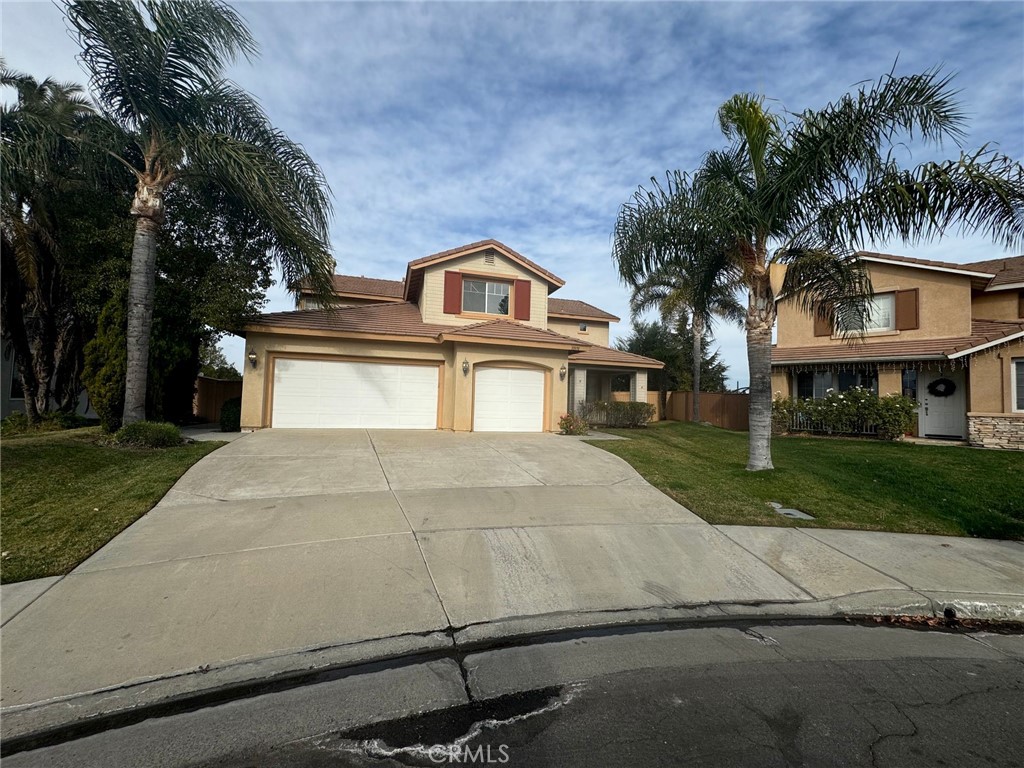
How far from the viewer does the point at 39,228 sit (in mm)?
13156

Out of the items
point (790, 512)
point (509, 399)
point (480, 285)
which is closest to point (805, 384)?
point (509, 399)

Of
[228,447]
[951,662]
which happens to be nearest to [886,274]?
[951,662]

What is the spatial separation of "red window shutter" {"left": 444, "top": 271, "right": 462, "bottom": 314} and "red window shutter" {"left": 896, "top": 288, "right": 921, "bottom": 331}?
15.2 m

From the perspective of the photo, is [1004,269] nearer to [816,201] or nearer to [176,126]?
[816,201]

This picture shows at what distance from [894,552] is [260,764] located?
6.63 meters

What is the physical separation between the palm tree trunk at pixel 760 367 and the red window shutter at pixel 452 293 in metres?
9.69

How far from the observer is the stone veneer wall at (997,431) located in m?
13.6

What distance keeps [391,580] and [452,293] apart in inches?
520

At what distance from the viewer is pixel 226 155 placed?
10.6 metres

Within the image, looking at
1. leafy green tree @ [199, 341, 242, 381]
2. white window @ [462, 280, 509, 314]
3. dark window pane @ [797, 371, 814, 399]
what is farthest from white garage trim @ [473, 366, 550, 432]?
leafy green tree @ [199, 341, 242, 381]

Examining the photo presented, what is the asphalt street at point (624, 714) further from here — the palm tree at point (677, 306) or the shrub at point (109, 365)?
the palm tree at point (677, 306)

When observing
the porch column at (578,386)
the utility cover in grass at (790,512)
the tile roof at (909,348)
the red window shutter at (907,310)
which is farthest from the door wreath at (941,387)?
the utility cover in grass at (790,512)

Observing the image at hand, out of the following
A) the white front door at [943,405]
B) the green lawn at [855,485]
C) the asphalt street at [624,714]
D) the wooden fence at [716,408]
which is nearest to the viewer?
the asphalt street at [624,714]

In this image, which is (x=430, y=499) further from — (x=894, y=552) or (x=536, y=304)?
(x=536, y=304)
